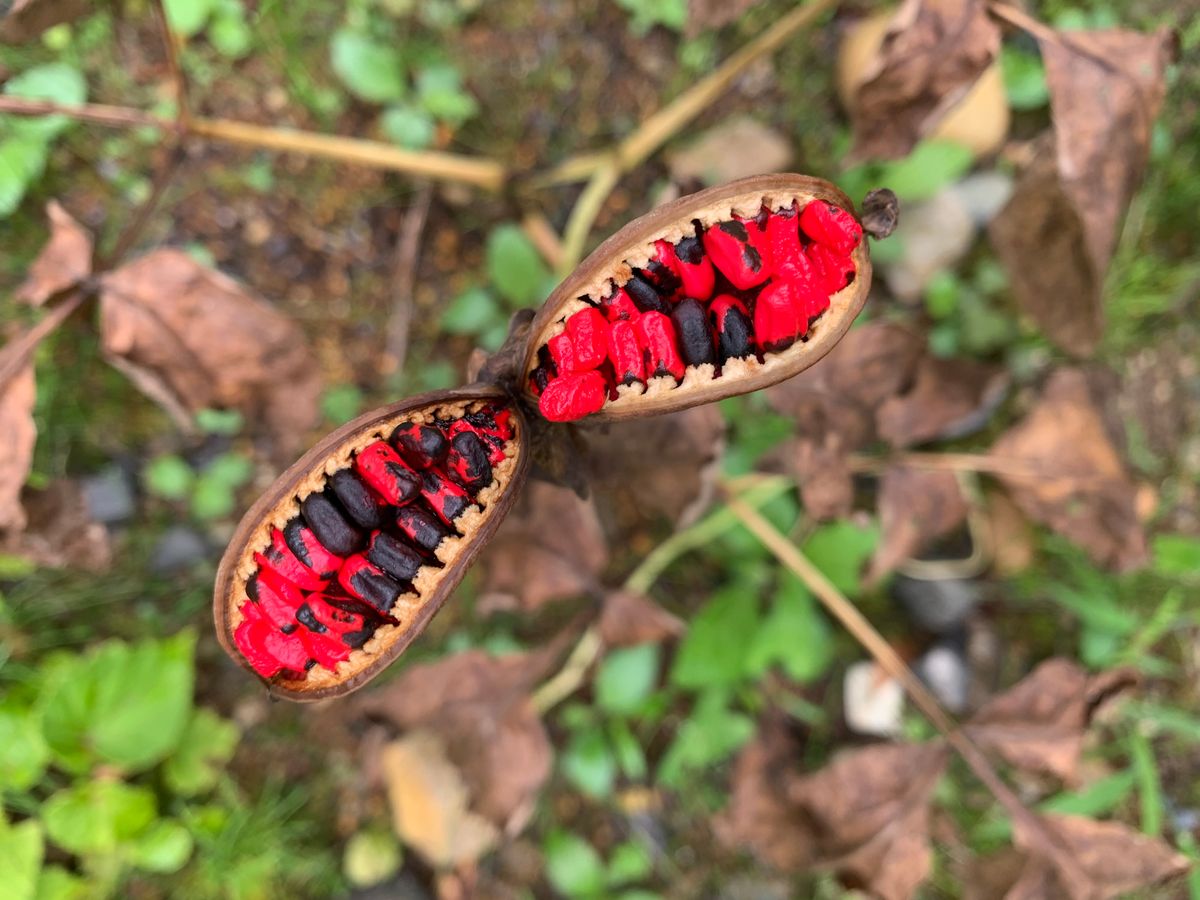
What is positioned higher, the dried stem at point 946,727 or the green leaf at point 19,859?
the green leaf at point 19,859

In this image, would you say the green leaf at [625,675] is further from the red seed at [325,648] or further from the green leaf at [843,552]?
the red seed at [325,648]

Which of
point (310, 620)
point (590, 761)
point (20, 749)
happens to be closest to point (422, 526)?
point (310, 620)

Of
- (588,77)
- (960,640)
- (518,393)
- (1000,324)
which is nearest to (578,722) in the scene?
(960,640)

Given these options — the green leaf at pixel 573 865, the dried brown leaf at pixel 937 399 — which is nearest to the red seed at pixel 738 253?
the dried brown leaf at pixel 937 399

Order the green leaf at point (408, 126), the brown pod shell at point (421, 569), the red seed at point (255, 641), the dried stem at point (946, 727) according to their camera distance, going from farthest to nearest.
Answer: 1. the green leaf at point (408, 126)
2. the dried stem at point (946, 727)
3. the red seed at point (255, 641)
4. the brown pod shell at point (421, 569)

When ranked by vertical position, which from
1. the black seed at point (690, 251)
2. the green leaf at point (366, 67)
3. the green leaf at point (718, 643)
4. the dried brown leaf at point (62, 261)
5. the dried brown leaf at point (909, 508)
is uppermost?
the dried brown leaf at point (62, 261)

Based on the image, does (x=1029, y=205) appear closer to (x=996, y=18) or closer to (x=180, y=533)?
(x=996, y=18)

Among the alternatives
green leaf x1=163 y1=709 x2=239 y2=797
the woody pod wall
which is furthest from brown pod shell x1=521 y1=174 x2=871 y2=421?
green leaf x1=163 y1=709 x2=239 y2=797

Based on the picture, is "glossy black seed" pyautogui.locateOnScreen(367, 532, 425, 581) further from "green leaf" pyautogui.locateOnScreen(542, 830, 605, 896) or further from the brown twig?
"green leaf" pyautogui.locateOnScreen(542, 830, 605, 896)
